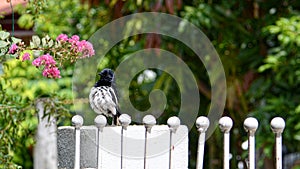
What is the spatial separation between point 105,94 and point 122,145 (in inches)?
7.7

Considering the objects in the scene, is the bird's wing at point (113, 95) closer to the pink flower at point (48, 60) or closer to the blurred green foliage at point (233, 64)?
the pink flower at point (48, 60)

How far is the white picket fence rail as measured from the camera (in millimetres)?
1958

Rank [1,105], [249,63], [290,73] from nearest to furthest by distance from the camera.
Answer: [1,105]
[290,73]
[249,63]

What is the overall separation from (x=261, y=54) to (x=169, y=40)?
2.33 ft

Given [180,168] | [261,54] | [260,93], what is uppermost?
[261,54]

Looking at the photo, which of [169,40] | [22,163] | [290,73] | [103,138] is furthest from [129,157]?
[22,163]

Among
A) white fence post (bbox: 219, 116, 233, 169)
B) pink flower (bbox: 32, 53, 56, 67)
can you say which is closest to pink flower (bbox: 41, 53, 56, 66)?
pink flower (bbox: 32, 53, 56, 67)

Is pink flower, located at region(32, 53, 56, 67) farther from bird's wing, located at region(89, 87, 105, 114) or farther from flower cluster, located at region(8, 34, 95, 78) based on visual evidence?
bird's wing, located at region(89, 87, 105, 114)

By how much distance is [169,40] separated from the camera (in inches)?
192

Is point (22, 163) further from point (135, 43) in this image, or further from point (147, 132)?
point (147, 132)

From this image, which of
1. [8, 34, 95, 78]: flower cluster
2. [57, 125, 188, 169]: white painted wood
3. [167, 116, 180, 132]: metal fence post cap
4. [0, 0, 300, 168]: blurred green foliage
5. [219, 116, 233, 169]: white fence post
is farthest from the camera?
[0, 0, 300, 168]: blurred green foliage

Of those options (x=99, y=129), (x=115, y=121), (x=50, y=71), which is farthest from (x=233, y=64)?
(x=99, y=129)

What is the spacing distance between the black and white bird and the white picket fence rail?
67mm

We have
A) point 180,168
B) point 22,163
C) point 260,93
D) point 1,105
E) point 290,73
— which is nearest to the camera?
point 180,168
